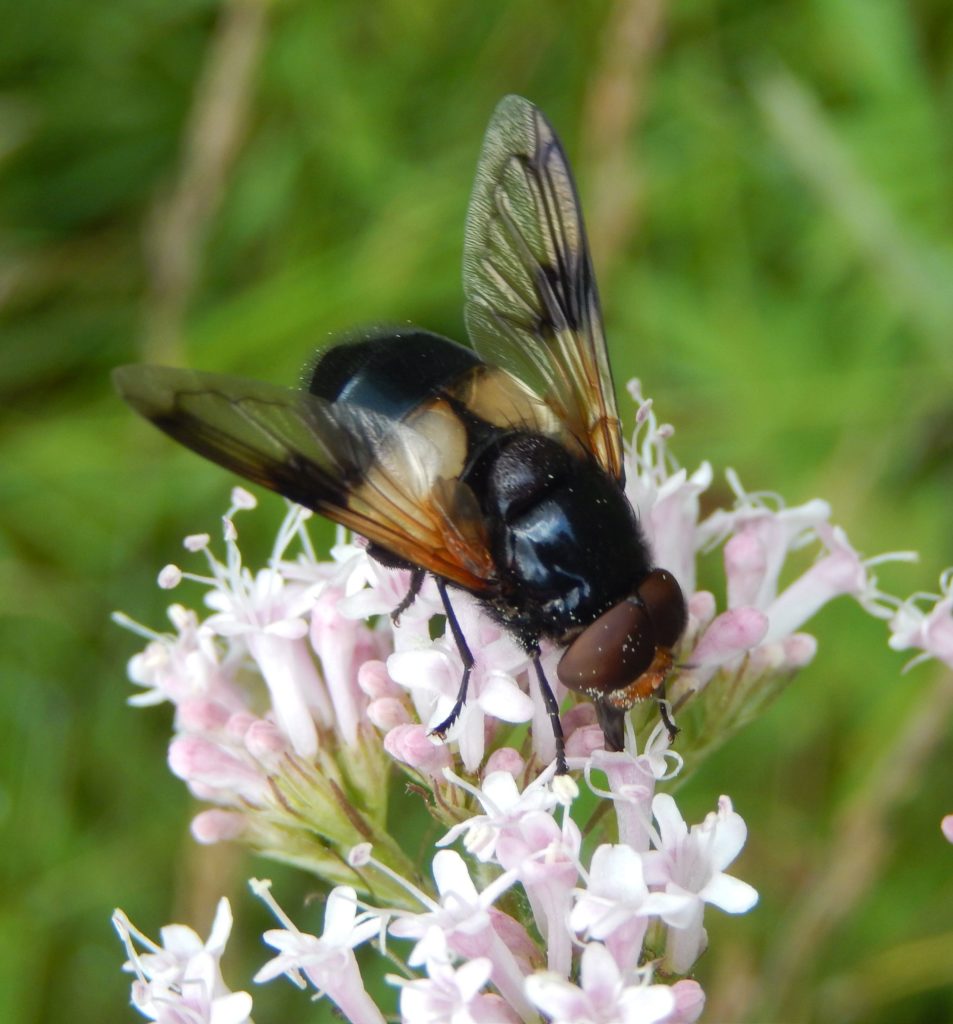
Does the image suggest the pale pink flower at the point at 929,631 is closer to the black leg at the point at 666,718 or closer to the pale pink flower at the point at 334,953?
the black leg at the point at 666,718

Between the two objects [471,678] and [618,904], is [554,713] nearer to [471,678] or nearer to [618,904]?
[471,678]

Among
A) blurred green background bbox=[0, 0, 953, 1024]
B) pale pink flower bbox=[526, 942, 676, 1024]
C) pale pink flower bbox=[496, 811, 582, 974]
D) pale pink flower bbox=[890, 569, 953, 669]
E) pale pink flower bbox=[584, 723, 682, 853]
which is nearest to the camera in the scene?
pale pink flower bbox=[526, 942, 676, 1024]

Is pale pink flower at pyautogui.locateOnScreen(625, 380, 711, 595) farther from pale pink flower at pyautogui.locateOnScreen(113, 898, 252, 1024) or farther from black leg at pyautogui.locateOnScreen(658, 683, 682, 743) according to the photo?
pale pink flower at pyautogui.locateOnScreen(113, 898, 252, 1024)

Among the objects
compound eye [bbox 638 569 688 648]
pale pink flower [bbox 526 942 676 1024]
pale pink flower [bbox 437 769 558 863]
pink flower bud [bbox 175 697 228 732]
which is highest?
pink flower bud [bbox 175 697 228 732]

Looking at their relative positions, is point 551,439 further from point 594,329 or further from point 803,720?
point 803,720

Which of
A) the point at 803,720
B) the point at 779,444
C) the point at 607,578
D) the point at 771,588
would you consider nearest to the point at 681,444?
the point at 779,444

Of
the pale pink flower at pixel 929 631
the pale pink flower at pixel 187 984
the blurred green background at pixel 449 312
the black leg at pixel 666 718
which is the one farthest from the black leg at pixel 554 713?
the blurred green background at pixel 449 312

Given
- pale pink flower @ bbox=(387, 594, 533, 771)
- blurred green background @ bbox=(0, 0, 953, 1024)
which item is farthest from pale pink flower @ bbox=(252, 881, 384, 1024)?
blurred green background @ bbox=(0, 0, 953, 1024)
